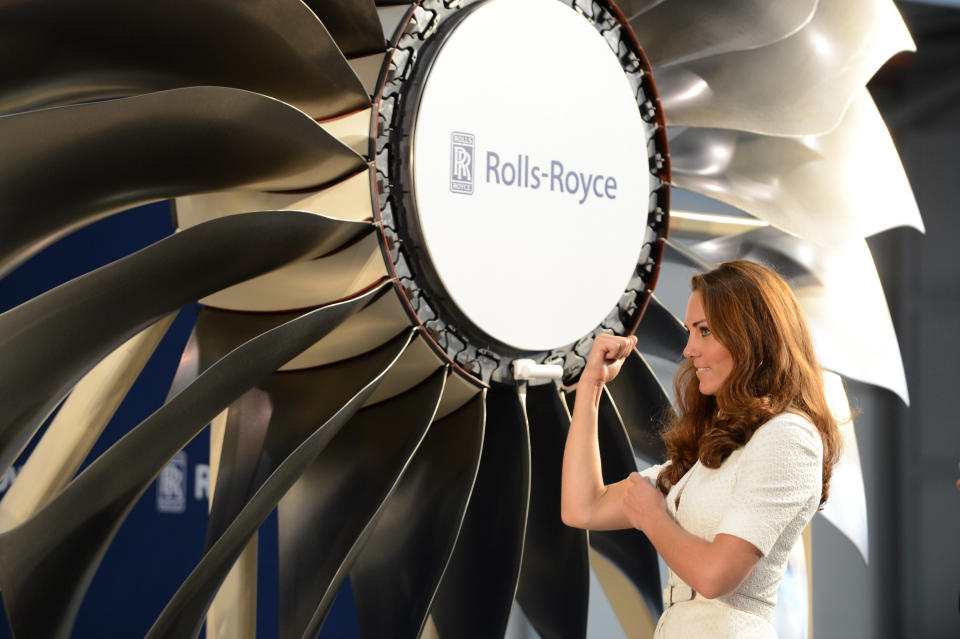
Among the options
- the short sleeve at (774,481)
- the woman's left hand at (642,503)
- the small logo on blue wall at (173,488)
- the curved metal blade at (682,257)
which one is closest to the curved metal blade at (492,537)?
the woman's left hand at (642,503)

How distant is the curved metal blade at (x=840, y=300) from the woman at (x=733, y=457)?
0.26 m

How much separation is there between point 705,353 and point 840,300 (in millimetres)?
395

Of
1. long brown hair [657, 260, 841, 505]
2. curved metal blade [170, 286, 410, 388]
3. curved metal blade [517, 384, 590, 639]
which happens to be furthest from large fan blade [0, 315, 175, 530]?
long brown hair [657, 260, 841, 505]

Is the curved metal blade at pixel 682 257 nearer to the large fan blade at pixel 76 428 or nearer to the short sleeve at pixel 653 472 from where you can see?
the short sleeve at pixel 653 472

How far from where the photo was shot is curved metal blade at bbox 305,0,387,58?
1167 mm

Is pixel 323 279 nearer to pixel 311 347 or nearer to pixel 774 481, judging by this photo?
pixel 311 347

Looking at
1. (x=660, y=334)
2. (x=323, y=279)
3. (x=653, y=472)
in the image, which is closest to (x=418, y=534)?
(x=323, y=279)

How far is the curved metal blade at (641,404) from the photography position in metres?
1.52

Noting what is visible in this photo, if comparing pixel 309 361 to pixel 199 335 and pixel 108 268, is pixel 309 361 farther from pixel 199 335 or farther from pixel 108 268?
pixel 108 268

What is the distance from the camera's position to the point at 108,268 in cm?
92

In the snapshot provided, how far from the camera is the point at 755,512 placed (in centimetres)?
127

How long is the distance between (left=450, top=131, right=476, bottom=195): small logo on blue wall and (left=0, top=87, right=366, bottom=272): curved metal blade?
0.12 metres

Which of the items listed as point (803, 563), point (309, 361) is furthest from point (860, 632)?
point (309, 361)

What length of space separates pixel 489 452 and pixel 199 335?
0.41 meters
